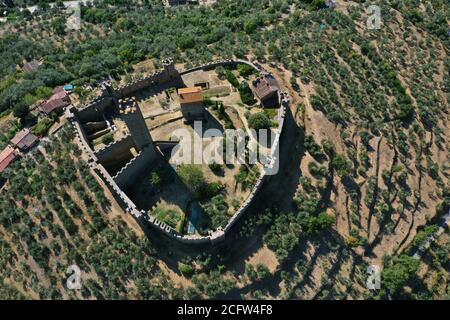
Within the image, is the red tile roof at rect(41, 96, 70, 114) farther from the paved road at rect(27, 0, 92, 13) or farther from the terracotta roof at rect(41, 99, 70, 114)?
the paved road at rect(27, 0, 92, 13)

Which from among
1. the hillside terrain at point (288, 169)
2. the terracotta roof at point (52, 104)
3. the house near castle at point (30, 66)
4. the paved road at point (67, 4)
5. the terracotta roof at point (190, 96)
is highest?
the paved road at point (67, 4)

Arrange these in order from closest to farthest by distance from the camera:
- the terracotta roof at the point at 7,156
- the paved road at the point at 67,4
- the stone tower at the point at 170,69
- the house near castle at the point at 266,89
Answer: the terracotta roof at the point at 7,156
the house near castle at the point at 266,89
the stone tower at the point at 170,69
the paved road at the point at 67,4

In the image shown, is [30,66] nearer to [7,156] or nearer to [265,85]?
[7,156]

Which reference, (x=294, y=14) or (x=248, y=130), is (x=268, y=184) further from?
(x=294, y=14)

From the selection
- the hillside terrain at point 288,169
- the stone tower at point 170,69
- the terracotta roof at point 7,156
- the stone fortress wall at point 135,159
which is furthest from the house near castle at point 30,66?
the stone tower at point 170,69

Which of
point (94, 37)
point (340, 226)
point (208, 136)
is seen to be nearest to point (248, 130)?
point (208, 136)

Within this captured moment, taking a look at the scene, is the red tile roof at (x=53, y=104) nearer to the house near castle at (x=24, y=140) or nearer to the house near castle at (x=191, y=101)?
the house near castle at (x=24, y=140)
